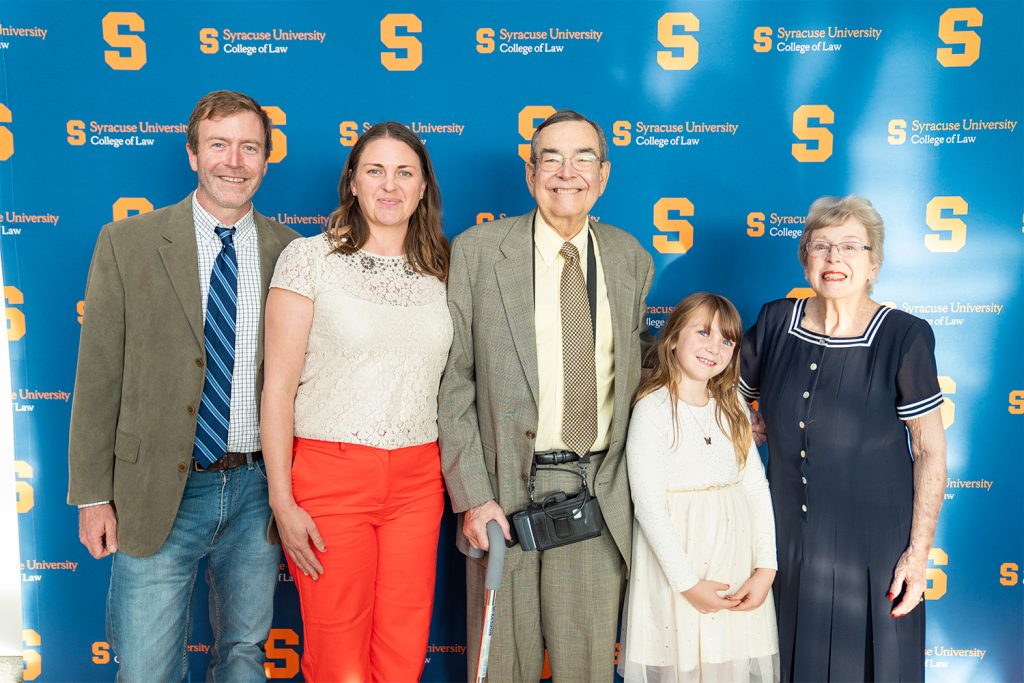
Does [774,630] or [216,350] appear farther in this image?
[774,630]

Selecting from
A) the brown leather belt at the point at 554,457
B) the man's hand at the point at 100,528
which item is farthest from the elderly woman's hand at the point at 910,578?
the man's hand at the point at 100,528

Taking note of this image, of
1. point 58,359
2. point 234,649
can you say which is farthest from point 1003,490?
point 58,359

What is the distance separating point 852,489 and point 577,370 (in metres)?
0.92

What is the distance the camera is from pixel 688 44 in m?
2.81

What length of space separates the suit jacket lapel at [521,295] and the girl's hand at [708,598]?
2.46 feet

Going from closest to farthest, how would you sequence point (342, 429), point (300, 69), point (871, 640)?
point (342, 429), point (871, 640), point (300, 69)

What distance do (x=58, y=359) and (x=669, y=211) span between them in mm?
2683

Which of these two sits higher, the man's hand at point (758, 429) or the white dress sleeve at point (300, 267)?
the white dress sleeve at point (300, 267)

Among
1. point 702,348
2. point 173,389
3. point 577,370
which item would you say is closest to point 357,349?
point 173,389

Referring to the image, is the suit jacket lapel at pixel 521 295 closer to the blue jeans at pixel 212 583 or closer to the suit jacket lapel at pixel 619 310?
the suit jacket lapel at pixel 619 310

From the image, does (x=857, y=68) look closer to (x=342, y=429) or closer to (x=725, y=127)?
(x=725, y=127)

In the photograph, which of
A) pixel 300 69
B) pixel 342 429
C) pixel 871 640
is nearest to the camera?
pixel 342 429

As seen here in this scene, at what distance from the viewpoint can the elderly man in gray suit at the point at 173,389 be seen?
200 cm

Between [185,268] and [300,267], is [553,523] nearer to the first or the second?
[300,267]
